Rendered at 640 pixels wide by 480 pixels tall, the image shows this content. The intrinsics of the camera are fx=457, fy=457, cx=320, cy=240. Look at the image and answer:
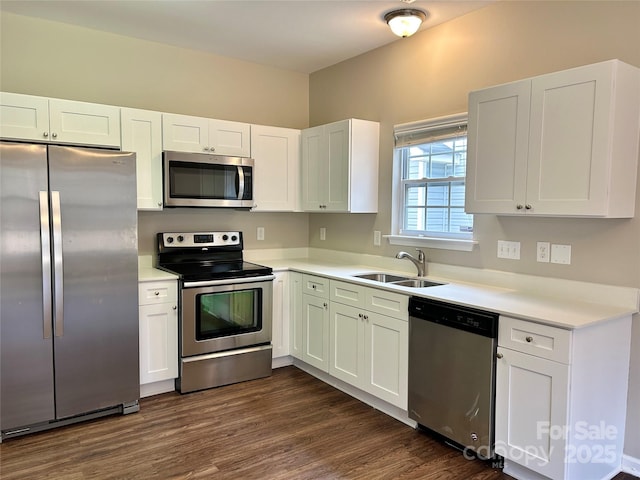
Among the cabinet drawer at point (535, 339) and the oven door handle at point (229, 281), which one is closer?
the cabinet drawer at point (535, 339)

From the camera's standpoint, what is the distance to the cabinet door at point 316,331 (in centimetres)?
353

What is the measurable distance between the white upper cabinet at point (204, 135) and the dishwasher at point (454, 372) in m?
2.07

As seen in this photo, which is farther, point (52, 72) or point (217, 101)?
point (217, 101)

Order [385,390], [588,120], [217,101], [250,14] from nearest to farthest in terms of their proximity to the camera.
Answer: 1. [588,120]
2. [385,390]
3. [250,14]
4. [217,101]

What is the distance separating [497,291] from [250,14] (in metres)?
2.51

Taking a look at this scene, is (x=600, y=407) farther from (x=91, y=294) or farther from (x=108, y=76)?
(x=108, y=76)

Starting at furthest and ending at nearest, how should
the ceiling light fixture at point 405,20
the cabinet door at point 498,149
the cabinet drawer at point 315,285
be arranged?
the cabinet drawer at point 315,285
the ceiling light fixture at point 405,20
the cabinet door at point 498,149

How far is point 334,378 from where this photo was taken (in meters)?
3.57

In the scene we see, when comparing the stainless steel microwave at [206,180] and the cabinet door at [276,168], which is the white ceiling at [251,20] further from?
the stainless steel microwave at [206,180]

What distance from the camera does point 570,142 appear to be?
227 centimetres

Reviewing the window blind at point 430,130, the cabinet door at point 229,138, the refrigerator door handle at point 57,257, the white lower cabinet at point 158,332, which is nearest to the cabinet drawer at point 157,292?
the white lower cabinet at point 158,332

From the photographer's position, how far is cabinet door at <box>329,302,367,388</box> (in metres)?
3.19

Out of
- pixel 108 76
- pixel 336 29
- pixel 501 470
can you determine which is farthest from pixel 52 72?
pixel 501 470

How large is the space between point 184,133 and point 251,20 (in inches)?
39.4
